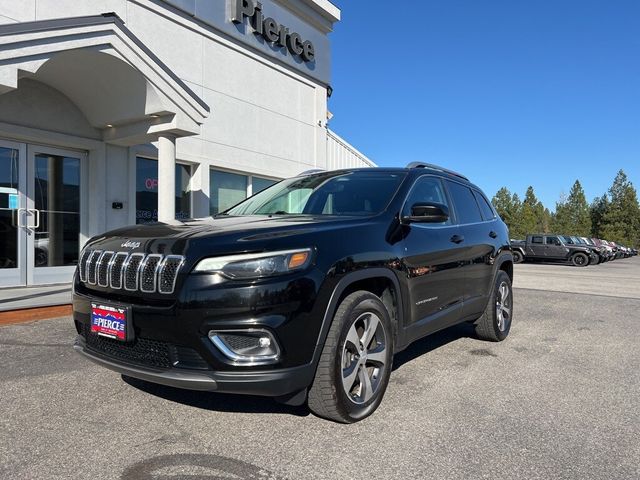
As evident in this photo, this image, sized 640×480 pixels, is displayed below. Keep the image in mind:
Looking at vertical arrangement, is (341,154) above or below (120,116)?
above

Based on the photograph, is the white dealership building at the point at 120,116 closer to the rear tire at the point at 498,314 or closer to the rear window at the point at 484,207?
the rear window at the point at 484,207

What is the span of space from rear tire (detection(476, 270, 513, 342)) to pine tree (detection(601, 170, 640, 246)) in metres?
63.6

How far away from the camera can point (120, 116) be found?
8.39 metres

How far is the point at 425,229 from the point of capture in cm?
409

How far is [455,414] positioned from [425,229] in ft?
4.70

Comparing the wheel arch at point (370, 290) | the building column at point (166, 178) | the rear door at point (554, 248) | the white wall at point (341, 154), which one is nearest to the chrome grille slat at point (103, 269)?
the wheel arch at point (370, 290)

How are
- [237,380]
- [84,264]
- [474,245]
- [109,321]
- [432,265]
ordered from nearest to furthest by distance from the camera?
[237,380] < [109,321] < [84,264] < [432,265] < [474,245]

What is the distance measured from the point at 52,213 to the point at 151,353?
6687mm

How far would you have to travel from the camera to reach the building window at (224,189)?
1119cm

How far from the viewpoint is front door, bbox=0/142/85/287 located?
790 cm

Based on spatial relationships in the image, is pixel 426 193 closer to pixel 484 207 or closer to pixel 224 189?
pixel 484 207

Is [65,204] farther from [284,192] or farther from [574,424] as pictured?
Answer: [574,424]

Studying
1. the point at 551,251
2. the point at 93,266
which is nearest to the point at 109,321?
the point at 93,266

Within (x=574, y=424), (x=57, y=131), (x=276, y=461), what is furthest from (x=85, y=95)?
(x=574, y=424)
